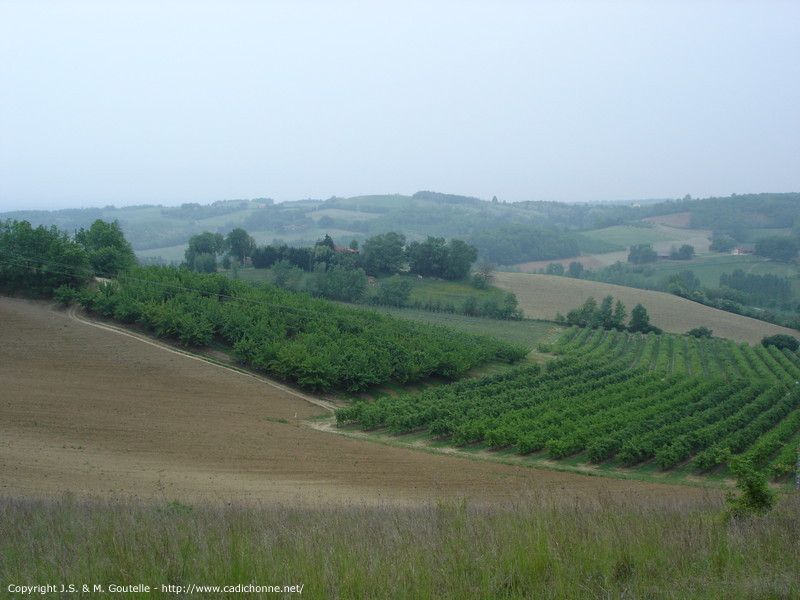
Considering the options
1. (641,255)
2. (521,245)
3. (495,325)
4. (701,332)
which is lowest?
(701,332)

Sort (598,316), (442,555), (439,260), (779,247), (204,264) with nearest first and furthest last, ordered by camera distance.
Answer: (442,555)
(598,316)
(204,264)
(439,260)
(779,247)

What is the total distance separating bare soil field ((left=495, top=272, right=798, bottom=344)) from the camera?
55269mm

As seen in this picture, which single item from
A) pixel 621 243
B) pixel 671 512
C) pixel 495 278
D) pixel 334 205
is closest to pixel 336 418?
pixel 671 512

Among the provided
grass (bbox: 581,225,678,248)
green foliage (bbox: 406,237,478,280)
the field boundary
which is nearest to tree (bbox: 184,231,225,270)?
green foliage (bbox: 406,237,478,280)

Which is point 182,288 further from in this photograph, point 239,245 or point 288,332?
point 239,245

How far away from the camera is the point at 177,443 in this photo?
1911 cm

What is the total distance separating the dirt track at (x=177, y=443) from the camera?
14586 millimetres

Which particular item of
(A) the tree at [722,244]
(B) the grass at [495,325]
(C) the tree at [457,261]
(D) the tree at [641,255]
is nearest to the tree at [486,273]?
(C) the tree at [457,261]

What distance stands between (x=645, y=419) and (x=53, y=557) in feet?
79.1

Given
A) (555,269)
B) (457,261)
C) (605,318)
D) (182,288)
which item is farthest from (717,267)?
(182,288)

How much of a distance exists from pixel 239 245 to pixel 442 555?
209ft

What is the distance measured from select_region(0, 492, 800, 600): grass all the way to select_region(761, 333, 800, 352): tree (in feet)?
167

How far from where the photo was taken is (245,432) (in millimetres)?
21266

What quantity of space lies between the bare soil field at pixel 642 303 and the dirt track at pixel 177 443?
3890 centimetres
